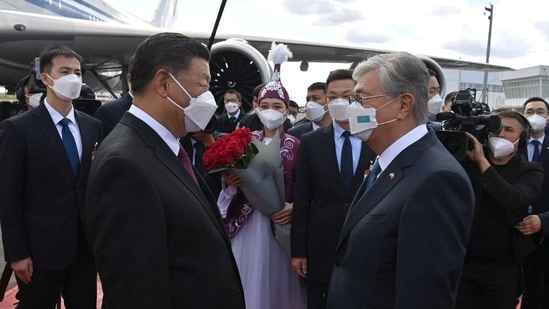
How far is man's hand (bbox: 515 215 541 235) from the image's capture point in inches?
114

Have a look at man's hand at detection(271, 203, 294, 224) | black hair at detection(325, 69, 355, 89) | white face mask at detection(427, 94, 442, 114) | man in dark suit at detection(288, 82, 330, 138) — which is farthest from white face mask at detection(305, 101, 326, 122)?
man's hand at detection(271, 203, 294, 224)

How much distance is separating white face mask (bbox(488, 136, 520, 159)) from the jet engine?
449 centimetres

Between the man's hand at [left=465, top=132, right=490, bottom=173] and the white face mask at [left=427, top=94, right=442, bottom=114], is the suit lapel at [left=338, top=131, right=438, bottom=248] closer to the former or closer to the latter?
the man's hand at [left=465, top=132, right=490, bottom=173]

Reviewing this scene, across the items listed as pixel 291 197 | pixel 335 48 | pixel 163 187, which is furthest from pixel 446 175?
pixel 335 48

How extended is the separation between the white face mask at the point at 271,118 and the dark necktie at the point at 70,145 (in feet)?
3.96

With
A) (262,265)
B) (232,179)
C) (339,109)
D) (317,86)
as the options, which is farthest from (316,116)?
(262,265)

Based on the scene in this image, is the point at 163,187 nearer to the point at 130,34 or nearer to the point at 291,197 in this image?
the point at 291,197

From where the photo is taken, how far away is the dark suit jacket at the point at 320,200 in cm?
282

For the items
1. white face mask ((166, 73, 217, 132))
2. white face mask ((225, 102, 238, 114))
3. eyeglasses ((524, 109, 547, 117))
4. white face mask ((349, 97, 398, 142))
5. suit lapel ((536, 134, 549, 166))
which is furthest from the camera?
white face mask ((225, 102, 238, 114))

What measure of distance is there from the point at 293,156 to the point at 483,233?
4.09 ft

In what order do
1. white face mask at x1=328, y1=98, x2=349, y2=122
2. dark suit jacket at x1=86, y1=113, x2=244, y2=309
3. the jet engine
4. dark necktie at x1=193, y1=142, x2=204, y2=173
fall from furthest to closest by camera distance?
the jet engine < dark necktie at x1=193, y1=142, x2=204, y2=173 < white face mask at x1=328, y1=98, x2=349, y2=122 < dark suit jacket at x1=86, y1=113, x2=244, y2=309

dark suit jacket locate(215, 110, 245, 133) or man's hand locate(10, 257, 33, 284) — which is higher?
dark suit jacket locate(215, 110, 245, 133)

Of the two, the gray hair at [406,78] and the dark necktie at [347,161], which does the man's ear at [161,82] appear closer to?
the gray hair at [406,78]

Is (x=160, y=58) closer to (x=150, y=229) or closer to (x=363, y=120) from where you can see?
(x=150, y=229)
